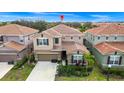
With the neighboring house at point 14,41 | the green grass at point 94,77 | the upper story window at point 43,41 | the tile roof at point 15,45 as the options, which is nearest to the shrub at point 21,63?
the neighboring house at point 14,41

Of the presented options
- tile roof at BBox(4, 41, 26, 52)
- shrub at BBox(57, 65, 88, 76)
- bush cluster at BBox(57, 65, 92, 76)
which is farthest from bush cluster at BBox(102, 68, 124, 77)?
tile roof at BBox(4, 41, 26, 52)

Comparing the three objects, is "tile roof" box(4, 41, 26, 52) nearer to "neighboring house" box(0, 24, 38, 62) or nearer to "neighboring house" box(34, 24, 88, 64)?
"neighboring house" box(0, 24, 38, 62)

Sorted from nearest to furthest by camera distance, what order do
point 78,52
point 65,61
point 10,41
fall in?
point 78,52
point 65,61
point 10,41

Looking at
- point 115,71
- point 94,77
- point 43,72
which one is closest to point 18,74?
point 43,72
